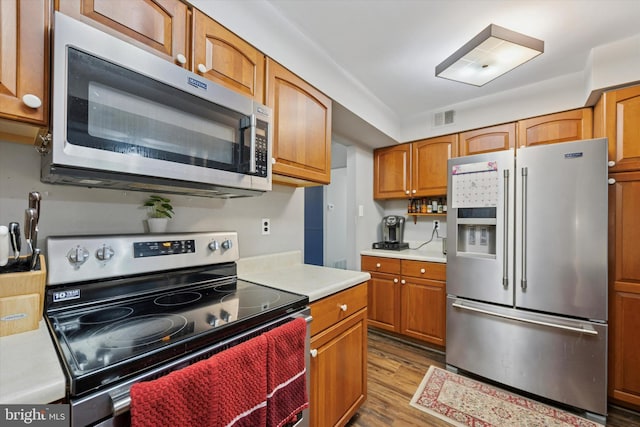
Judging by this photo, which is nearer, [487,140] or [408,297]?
[487,140]

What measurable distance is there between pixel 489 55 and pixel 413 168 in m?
1.41

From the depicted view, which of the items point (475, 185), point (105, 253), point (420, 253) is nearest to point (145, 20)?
point (105, 253)

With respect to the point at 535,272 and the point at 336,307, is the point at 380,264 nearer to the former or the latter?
the point at 535,272

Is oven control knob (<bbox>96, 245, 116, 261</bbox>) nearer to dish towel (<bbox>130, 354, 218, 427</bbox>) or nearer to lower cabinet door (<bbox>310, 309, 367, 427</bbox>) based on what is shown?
dish towel (<bbox>130, 354, 218, 427</bbox>)

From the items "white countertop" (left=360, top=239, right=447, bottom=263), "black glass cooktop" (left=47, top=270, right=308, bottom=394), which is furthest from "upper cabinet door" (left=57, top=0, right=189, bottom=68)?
"white countertop" (left=360, top=239, right=447, bottom=263)

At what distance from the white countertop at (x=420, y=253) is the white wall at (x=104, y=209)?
1362 millimetres

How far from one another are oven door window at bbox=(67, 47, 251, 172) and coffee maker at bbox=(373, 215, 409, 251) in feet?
7.28

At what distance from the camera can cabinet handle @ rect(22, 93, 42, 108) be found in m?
Result: 0.73

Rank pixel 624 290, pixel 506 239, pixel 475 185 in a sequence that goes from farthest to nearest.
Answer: pixel 475 185, pixel 506 239, pixel 624 290

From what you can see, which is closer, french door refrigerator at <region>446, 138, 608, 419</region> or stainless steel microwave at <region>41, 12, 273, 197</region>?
stainless steel microwave at <region>41, 12, 273, 197</region>

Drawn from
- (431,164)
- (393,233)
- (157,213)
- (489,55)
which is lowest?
(393,233)

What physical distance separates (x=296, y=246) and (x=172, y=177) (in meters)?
1.21

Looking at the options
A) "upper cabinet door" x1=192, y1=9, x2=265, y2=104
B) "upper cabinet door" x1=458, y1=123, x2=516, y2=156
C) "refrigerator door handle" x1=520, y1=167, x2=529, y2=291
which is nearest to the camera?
"upper cabinet door" x1=192, y1=9, x2=265, y2=104

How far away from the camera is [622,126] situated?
1.78 meters
